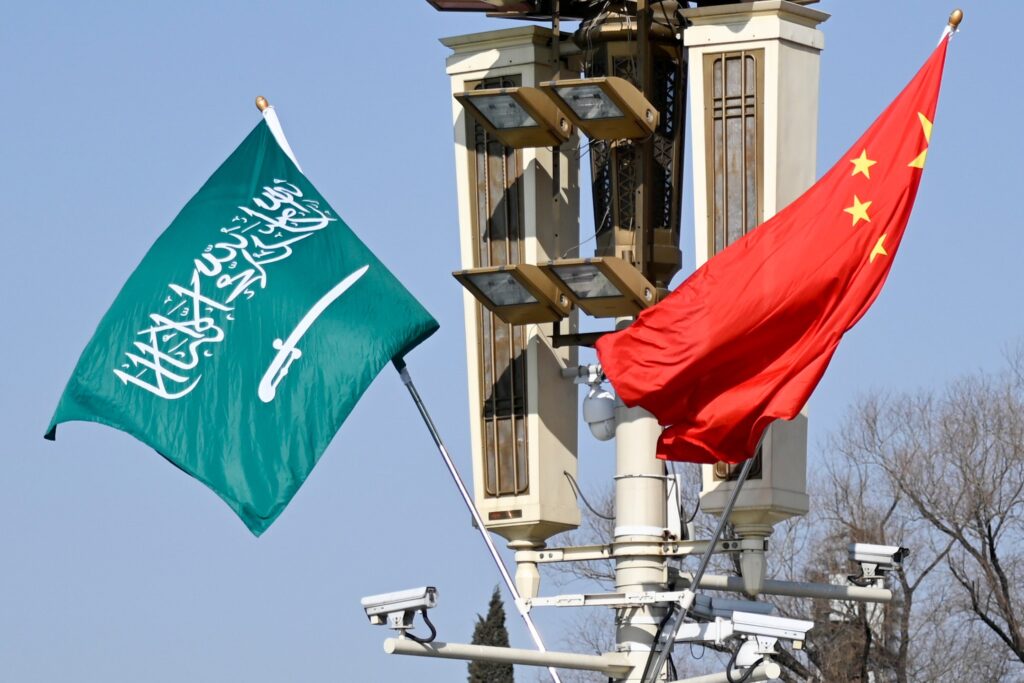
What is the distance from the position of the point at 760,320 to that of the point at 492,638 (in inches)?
850

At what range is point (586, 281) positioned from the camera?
53.7 feet

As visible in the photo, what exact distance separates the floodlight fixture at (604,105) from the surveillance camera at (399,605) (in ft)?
10.9

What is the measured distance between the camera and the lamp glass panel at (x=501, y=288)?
54.4ft

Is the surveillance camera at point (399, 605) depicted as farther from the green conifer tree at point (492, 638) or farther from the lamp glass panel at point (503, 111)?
the green conifer tree at point (492, 638)

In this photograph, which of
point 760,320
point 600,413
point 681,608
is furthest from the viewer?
point 600,413

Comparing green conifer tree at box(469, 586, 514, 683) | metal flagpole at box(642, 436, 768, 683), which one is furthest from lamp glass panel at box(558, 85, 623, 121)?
green conifer tree at box(469, 586, 514, 683)

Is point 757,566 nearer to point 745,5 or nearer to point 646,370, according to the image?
point 646,370

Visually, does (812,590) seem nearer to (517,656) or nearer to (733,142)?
(517,656)

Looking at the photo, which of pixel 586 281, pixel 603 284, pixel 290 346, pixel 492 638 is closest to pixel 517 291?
pixel 586 281

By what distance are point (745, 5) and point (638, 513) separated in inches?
140

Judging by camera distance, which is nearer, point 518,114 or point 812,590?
point 518,114

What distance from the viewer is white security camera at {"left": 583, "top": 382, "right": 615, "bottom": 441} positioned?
1719 cm

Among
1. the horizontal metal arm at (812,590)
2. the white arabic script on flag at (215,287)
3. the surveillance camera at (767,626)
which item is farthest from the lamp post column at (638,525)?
the white arabic script on flag at (215,287)

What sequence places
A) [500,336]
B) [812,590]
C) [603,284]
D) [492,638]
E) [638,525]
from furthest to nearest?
[492,638], [500,336], [638,525], [812,590], [603,284]
